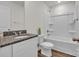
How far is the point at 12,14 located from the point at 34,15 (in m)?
1.20

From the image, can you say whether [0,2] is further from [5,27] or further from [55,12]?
[55,12]

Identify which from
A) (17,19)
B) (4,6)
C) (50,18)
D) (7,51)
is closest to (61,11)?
(50,18)

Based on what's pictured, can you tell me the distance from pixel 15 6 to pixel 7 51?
1450 millimetres

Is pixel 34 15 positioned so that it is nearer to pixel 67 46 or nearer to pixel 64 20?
pixel 64 20

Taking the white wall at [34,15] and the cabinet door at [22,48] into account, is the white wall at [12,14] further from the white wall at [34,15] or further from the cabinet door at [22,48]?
the cabinet door at [22,48]

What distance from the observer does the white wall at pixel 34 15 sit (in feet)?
10.1

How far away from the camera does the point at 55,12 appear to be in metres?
4.25

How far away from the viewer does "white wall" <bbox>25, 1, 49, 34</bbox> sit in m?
3.08

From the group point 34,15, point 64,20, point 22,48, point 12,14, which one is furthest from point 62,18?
point 22,48

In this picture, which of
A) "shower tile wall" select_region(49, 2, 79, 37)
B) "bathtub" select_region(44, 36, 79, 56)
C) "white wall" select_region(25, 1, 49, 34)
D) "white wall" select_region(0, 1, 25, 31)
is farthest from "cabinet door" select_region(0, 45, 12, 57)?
"shower tile wall" select_region(49, 2, 79, 37)

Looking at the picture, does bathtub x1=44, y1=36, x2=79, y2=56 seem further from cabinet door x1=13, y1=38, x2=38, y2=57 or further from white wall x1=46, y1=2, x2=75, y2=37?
cabinet door x1=13, y1=38, x2=38, y2=57

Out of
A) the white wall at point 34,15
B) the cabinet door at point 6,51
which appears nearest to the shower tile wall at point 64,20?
the white wall at point 34,15

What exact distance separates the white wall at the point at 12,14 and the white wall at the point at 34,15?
38 centimetres

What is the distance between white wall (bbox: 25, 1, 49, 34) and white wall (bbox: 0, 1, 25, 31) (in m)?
0.38
